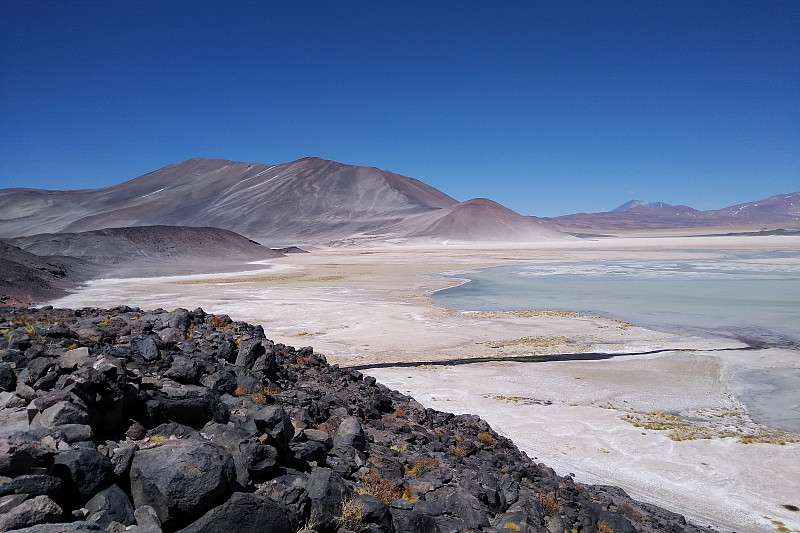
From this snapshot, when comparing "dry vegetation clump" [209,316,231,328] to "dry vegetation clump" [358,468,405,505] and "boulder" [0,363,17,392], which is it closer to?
"boulder" [0,363,17,392]

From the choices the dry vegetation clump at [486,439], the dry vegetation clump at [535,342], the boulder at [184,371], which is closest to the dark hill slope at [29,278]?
the dry vegetation clump at [535,342]

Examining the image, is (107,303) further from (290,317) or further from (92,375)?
(92,375)

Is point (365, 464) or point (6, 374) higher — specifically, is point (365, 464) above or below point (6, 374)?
below

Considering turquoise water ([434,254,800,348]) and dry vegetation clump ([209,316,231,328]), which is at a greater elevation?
dry vegetation clump ([209,316,231,328])

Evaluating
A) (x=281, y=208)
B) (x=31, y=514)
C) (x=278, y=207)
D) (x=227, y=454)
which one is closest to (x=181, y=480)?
(x=227, y=454)

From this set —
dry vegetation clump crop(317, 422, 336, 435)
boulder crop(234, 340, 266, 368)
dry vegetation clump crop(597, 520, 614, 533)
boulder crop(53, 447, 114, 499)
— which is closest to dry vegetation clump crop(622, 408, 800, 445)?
dry vegetation clump crop(597, 520, 614, 533)

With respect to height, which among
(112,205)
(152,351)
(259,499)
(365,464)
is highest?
(112,205)

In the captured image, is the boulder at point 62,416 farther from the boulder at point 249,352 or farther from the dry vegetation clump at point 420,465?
the boulder at point 249,352

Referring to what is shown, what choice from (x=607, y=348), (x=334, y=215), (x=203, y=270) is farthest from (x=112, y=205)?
(x=607, y=348)
